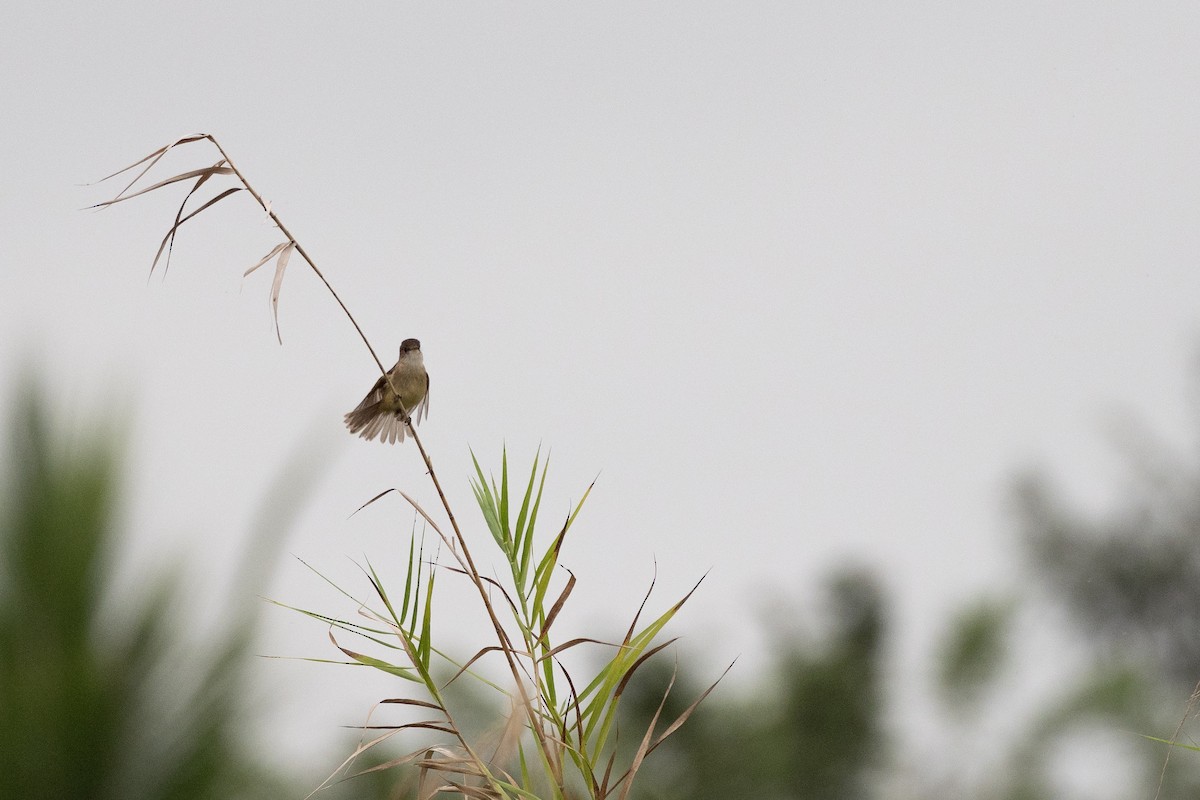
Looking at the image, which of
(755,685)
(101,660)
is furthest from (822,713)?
(101,660)

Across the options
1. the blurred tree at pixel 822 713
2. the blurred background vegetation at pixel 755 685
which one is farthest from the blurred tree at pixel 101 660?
the blurred tree at pixel 822 713

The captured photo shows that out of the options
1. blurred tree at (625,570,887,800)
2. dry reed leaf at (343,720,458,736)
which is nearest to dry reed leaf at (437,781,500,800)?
dry reed leaf at (343,720,458,736)

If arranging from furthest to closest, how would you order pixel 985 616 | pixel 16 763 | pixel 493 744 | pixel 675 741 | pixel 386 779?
pixel 985 616 < pixel 675 741 < pixel 386 779 < pixel 16 763 < pixel 493 744

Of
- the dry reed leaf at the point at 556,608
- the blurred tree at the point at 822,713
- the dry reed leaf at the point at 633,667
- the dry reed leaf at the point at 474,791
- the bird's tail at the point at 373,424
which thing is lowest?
the blurred tree at the point at 822,713

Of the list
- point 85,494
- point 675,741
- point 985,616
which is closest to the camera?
point 85,494

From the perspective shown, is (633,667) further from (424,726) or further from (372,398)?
(372,398)

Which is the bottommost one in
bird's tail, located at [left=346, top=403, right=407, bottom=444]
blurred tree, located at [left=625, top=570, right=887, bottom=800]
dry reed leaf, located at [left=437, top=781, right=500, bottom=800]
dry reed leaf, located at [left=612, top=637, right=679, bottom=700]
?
blurred tree, located at [left=625, top=570, right=887, bottom=800]

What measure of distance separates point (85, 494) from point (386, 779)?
175cm

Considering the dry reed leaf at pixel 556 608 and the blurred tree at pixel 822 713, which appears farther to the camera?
the blurred tree at pixel 822 713

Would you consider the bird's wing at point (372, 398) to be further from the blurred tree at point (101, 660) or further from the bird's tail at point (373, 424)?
the blurred tree at point (101, 660)

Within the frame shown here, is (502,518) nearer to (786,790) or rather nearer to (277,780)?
(277,780)

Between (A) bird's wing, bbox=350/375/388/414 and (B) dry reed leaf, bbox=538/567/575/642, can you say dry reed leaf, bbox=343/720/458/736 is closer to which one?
(B) dry reed leaf, bbox=538/567/575/642

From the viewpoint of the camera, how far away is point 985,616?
12.6 metres

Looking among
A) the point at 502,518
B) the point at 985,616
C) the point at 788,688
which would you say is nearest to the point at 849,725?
the point at 788,688
